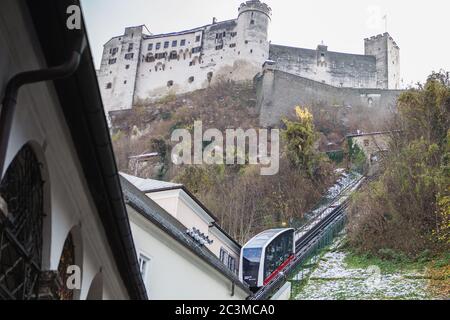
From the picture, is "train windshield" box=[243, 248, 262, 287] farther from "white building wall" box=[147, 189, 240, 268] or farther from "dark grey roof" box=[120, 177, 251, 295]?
"dark grey roof" box=[120, 177, 251, 295]

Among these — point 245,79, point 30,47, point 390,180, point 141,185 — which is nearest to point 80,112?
point 30,47

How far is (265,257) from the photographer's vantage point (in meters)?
21.4

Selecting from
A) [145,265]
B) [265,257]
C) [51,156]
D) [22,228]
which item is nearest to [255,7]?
[265,257]

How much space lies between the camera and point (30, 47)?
3.34m

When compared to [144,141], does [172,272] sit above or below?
below

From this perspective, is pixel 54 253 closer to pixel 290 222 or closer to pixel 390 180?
pixel 390 180

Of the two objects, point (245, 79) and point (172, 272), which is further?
point (245, 79)

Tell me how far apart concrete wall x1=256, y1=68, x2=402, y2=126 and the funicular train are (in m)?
24.4

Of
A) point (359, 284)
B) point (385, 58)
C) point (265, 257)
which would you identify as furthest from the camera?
point (385, 58)

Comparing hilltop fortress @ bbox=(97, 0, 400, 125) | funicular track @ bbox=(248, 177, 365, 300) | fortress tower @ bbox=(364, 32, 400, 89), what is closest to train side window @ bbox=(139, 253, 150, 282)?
funicular track @ bbox=(248, 177, 365, 300)

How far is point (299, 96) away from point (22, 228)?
148ft

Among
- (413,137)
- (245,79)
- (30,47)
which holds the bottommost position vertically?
(30,47)

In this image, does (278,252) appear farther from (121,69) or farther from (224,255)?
(121,69)
